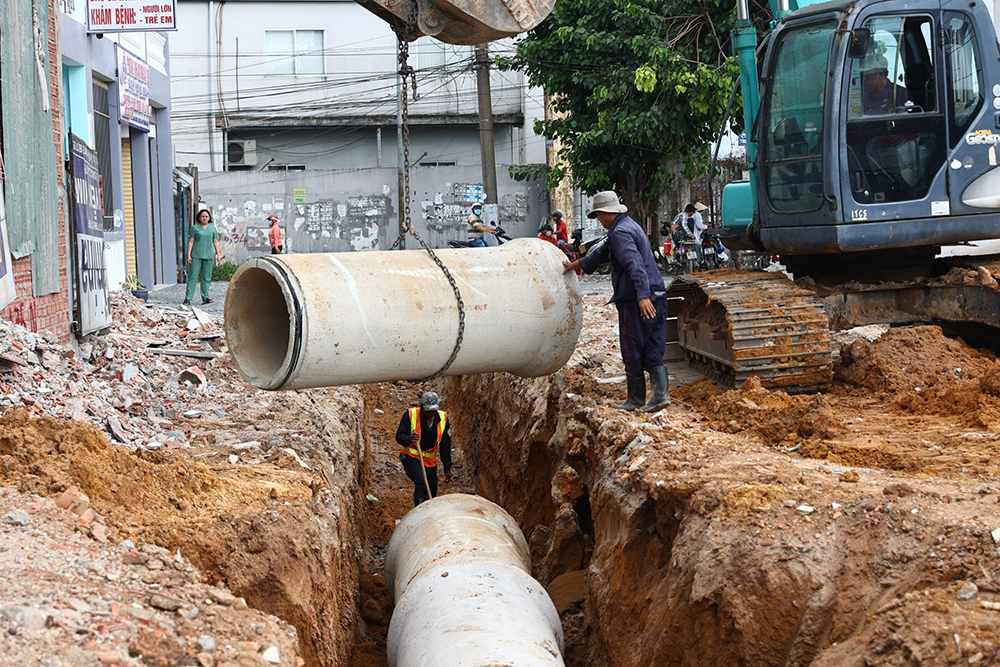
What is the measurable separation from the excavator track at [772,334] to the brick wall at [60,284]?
5452mm

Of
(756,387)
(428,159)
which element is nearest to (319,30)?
(428,159)

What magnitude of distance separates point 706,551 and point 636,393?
2.47 m

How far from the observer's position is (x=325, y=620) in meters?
5.52

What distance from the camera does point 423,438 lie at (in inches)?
328

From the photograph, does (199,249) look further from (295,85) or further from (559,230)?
(295,85)

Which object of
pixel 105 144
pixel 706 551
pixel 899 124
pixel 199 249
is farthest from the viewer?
pixel 105 144

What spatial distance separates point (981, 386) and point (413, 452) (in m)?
4.39

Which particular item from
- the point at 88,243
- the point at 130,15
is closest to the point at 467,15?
the point at 88,243

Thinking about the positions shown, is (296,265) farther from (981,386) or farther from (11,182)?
(981,386)

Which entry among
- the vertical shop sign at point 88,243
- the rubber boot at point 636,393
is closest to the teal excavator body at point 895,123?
the rubber boot at point 636,393

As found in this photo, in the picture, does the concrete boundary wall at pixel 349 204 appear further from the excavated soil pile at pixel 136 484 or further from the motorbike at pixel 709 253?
the excavated soil pile at pixel 136 484

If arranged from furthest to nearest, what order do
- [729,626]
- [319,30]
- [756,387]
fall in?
[319,30]
[756,387]
[729,626]

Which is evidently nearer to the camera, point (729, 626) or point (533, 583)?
point (729, 626)

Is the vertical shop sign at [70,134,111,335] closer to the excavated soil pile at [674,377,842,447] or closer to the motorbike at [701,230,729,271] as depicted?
the excavated soil pile at [674,377,842,447]
